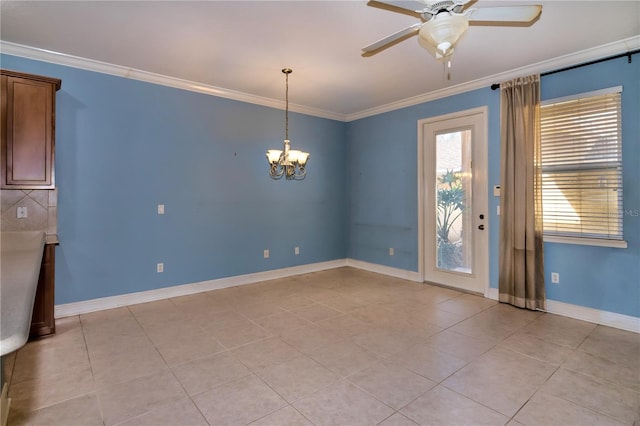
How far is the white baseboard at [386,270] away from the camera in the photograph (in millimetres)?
5031

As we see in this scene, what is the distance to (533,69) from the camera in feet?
12.2

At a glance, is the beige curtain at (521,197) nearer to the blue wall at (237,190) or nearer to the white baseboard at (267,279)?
the blue wall at (237,190)

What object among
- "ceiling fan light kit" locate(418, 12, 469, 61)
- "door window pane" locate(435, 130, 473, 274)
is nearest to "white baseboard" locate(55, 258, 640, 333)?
"door window pane" locate(435, 130, 473, 274)

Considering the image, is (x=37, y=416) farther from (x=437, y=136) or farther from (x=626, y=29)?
(x=626, y=29)

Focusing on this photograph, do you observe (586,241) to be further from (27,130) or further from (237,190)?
(27,130)

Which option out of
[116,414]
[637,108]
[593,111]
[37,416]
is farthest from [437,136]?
[37,416]

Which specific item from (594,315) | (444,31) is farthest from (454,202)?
(444,31)

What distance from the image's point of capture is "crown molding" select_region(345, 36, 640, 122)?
124 inches

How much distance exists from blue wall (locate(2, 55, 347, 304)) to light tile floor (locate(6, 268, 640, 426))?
620mm

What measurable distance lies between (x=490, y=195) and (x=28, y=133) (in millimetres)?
5054

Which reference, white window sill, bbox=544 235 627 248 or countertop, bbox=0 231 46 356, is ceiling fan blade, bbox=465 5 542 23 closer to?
countertop, bbox=0 231 46 356

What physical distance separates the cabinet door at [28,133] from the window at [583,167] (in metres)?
5.17

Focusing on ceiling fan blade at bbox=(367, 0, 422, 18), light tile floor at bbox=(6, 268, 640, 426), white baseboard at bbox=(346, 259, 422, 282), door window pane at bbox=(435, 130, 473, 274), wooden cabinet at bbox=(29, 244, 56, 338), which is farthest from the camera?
white baseboard at bbox=(346, 259, 422, 282)

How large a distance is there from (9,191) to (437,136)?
5071 millimetres
